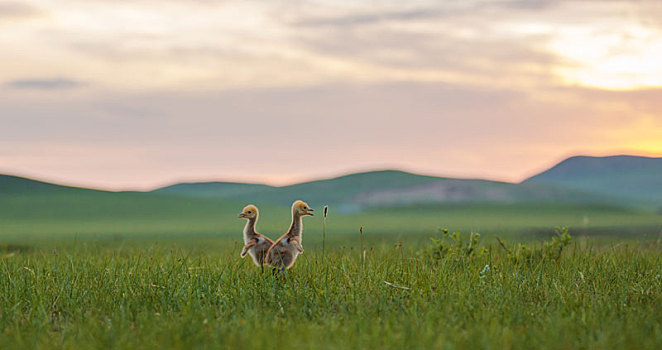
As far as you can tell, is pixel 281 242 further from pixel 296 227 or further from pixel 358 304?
pixel 358 304

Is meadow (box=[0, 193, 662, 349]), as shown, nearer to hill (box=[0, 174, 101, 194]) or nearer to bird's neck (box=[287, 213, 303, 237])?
bird's neck (box=[287, 213, 303, 237])

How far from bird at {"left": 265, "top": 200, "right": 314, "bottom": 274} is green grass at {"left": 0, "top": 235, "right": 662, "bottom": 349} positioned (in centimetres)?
24

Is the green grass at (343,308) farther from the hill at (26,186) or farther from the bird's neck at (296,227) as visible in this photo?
the hill at (26,186)

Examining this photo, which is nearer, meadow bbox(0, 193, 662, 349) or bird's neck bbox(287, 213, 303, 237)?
meadow bbox(0, 193, 662, 349)

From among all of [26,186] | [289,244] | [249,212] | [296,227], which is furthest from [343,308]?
[26,186]

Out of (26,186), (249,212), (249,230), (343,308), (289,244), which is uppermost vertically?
(26,186)

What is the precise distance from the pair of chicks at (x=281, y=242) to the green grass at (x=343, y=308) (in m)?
0.24

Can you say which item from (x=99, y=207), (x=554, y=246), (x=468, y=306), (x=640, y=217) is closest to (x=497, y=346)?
(x=468, y=306)

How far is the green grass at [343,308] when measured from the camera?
16.8 feet

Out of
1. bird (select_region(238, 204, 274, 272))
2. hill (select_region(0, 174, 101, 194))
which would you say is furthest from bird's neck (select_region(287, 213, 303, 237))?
hill (select_region(0, 174, 101, 194))

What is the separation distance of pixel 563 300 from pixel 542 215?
30.7 m

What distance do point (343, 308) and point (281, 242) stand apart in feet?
4.96

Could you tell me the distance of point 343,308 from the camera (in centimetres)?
618

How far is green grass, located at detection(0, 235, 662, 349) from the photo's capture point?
202 inches
